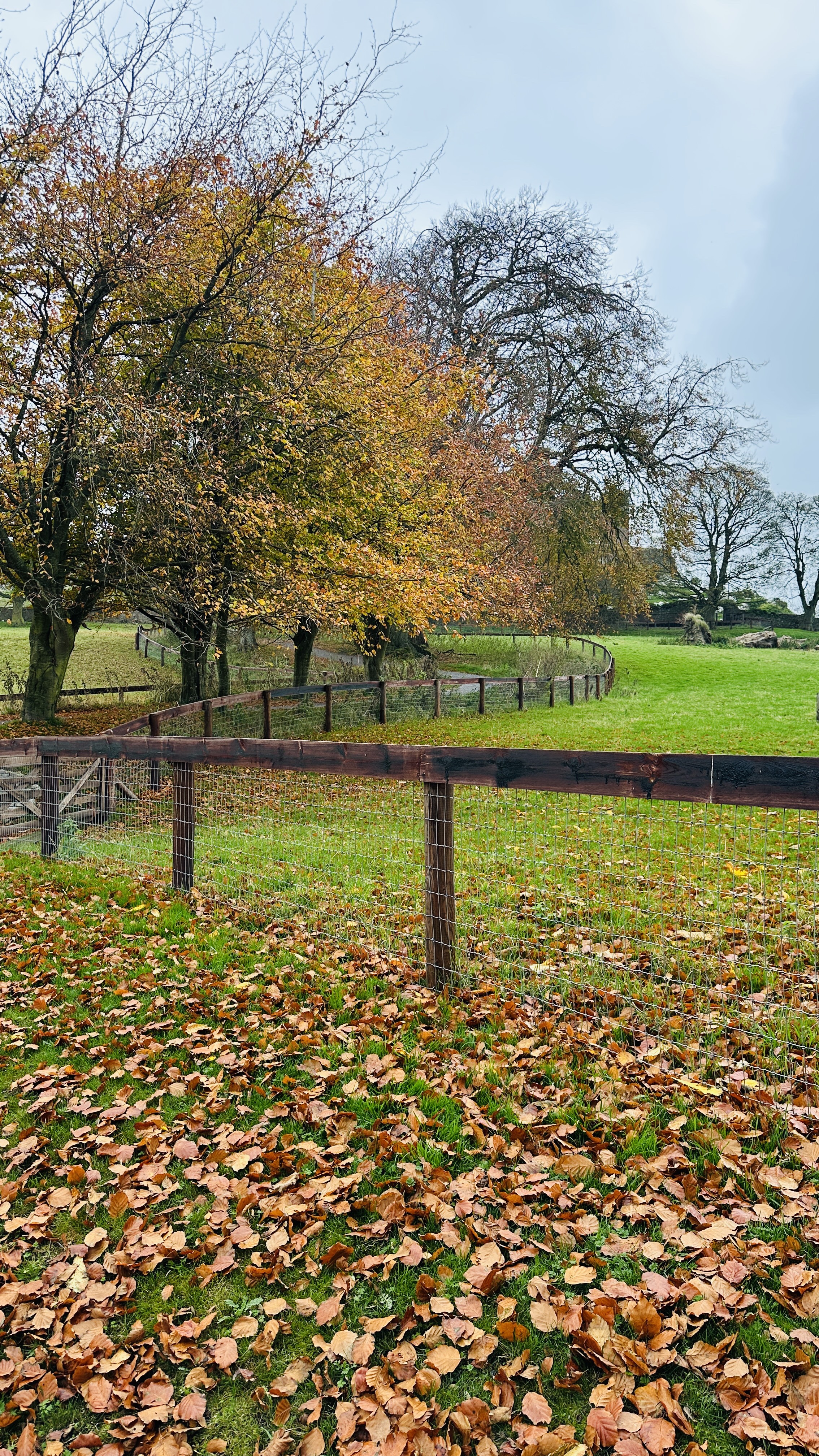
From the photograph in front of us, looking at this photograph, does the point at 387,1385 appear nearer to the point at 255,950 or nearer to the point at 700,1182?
the point at 700,1182

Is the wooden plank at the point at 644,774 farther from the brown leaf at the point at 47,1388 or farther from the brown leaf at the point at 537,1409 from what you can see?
the brown leaf at the point at 47,1388

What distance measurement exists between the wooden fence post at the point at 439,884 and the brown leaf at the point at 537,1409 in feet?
7.93

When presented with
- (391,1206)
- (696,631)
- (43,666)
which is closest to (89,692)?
(43,666)

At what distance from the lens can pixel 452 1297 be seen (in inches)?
97.0

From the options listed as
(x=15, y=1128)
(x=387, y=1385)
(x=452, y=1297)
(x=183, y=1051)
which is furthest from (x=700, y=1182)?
(x=15, y=1128)

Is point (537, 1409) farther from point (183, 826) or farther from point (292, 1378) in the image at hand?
point (183, 826)

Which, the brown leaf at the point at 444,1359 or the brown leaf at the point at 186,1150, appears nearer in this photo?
the brown leaf at the point at 444,1359

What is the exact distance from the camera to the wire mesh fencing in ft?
13.9

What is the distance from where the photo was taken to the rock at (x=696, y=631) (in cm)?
4650

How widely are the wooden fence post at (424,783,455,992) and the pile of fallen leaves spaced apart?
0.18 m

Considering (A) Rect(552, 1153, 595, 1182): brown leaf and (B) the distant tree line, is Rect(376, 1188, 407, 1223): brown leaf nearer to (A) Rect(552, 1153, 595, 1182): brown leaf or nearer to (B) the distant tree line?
(A) Rect(552, 1153, 595, 1182): brown leaf

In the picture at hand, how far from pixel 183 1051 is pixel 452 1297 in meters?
2.09

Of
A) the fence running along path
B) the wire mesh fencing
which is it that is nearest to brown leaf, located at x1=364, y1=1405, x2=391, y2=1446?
the wire mesh fencing

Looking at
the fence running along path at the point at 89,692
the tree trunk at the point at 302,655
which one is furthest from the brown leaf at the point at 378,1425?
the fence running along path at the point at 89,692
